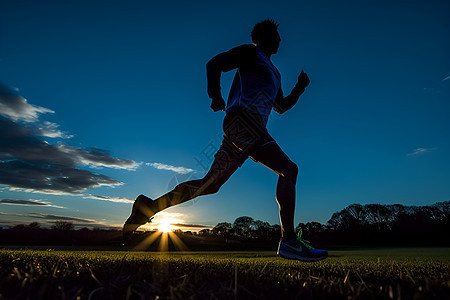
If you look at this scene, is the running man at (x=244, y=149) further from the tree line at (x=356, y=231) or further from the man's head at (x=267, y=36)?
the tree line at (x=356, y=231)

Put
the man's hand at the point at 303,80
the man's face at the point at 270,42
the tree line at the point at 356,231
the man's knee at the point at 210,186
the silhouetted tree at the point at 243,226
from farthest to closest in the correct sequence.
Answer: the silhouetted tree at the point at 243,226
the tree line at the point at 356,231
the man's hand at the point at 303,80
the man's face at the point at 270,42
the man's knee at the point at 210,186

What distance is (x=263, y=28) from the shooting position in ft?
12.9

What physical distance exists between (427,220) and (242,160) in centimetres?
7075

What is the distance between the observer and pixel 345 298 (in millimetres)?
1381

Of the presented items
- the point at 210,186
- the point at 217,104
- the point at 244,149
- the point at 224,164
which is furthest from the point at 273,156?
the point at 217,104

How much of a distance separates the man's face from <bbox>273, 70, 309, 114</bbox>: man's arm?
2.27ft

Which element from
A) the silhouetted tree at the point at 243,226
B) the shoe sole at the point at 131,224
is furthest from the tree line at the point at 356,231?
the shoe sole at the point at 131,224

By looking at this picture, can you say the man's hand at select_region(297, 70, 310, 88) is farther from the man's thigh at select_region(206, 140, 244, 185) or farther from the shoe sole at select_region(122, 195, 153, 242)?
the shoe sole at select_region(122, 195, 153, 242)

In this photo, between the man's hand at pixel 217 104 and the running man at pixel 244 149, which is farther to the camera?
the man's hand at pixel 217 104

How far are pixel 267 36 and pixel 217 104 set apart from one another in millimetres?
1461

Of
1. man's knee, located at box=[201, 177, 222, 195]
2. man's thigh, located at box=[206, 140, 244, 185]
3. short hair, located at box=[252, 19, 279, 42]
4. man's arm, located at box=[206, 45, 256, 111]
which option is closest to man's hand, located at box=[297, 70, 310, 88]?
short hair, located at box=[252, 19, 279, 42]

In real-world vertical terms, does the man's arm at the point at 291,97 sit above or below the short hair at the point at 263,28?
below

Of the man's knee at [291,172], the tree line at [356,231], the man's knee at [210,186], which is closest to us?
the man's knee at [210,186]

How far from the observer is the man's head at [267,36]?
3889mm
